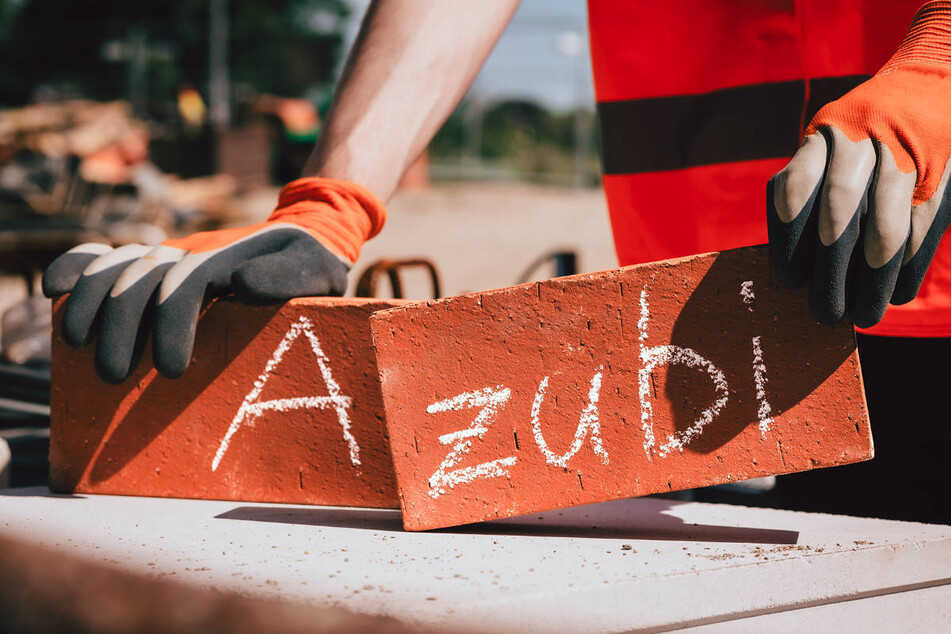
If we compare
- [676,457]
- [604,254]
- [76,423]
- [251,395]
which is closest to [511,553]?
[676,457]

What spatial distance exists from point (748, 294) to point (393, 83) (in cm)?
70

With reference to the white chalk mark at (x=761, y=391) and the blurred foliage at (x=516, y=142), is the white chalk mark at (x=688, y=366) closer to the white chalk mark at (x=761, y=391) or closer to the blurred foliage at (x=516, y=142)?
the white chalk mark at (x=761, y=391)

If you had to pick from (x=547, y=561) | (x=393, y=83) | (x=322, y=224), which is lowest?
(x=547, y=561)

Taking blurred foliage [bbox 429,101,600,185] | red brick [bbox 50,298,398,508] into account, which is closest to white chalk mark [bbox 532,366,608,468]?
red brick [bbox 50,298,398,508]

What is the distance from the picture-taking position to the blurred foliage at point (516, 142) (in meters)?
23.0

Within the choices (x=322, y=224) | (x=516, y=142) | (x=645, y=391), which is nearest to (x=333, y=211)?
(x=322, y=224)

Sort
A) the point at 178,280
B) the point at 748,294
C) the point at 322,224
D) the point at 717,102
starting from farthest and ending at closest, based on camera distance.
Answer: the point at 717,102, the point at 322,224, the point at 178,280, the point at 748,294

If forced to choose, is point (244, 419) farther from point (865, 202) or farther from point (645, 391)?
point (865, 202)

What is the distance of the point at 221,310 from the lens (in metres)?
1.26

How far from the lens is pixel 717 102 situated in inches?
56.1

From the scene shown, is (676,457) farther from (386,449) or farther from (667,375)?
(386,449)

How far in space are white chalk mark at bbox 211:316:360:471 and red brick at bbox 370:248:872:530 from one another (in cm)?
16

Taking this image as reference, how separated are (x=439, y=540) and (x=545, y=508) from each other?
0.15 metres

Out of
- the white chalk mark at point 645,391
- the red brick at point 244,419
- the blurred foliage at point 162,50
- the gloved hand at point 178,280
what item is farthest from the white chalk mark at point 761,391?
the blurred foliage at point 162,50
